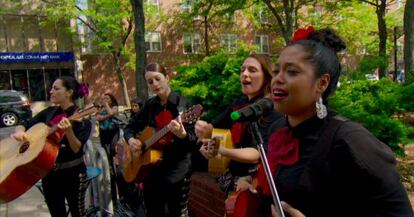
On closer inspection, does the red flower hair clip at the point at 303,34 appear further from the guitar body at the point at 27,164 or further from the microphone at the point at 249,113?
the guitar body at the point at 27,164

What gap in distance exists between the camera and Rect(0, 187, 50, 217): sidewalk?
5.32 m

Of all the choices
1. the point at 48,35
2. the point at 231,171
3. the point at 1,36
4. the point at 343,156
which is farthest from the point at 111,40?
the point at 343,156

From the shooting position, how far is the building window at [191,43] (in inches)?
1136

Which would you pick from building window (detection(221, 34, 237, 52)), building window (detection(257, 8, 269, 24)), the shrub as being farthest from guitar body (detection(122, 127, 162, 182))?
building window (detection(221, 34, 237, 52))

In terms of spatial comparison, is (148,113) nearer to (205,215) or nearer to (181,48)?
(205,215)

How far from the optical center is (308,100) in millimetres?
1507

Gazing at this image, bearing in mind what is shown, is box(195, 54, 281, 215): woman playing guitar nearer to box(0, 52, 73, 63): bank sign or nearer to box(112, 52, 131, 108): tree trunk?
box(112, 52, 131, 108): tree trunk

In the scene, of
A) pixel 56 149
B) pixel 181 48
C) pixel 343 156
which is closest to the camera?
pixel 343 156

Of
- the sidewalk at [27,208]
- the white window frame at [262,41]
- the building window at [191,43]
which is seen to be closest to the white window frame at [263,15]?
the white window frame at [262,41]

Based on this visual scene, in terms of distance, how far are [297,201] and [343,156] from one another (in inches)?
9.4

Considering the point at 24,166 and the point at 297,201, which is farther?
the point at 24,166

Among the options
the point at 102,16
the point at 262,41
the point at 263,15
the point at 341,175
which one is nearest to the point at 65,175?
the point at 341,175

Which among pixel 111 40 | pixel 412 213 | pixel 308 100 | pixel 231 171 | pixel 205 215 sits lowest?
pixel 205 215

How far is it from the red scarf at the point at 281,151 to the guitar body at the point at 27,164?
2.10m
